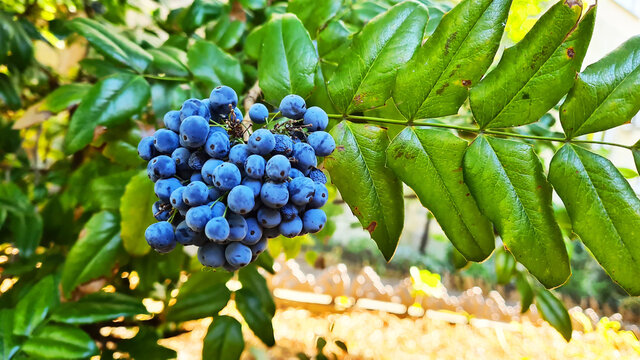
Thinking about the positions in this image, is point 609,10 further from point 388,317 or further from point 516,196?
point 388,317

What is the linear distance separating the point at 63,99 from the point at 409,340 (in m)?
1.80

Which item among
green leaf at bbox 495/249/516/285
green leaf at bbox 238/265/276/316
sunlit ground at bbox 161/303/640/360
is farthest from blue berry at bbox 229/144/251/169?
sunlit ground at bbox 161/303/640/360

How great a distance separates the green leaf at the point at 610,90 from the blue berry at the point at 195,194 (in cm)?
46

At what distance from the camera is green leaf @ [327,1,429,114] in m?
0.48

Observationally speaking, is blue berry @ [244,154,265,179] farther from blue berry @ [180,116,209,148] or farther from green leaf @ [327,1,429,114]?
green leaf @ [327,1,429,114]

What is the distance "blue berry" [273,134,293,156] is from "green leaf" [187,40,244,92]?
0.31 meters

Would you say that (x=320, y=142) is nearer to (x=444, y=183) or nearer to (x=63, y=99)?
(x=444, y=183)

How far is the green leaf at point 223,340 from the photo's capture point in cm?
80

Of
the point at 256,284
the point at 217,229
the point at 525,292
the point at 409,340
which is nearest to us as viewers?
the point at 217,229

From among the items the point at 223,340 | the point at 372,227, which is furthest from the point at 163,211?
the point at 223,340

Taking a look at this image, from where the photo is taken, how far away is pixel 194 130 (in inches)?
15.3

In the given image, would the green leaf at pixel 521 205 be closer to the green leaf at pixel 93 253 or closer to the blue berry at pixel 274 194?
the blue berry at pixel 274 194

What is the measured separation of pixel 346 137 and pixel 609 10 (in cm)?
133

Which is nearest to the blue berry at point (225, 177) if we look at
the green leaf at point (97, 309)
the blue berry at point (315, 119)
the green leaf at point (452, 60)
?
the blue berry at point (315, 119)
